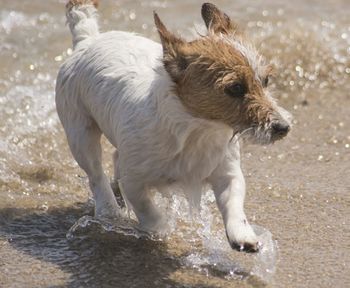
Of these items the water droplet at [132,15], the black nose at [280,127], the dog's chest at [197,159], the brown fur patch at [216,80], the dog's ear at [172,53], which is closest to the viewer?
the black nose at [280,127]

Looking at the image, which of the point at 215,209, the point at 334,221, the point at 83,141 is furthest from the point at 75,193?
the point at 334,221

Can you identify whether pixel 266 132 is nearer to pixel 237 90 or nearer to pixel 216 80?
pixel 237 90

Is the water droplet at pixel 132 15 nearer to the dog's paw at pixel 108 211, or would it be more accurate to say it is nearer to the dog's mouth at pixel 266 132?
the dog's paw at pixel 108 211

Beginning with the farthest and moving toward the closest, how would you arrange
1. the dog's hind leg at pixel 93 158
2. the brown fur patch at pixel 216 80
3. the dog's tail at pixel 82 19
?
the dog's tail at pixel 82 19 < the dog's hind leg at pixel 93 158 < the brown fur patch at pixel 216 80

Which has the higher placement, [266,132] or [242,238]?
[266,132]

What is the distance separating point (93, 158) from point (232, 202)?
4.30 ft

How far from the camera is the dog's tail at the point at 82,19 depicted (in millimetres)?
6492

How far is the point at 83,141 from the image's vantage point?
20.3 feet

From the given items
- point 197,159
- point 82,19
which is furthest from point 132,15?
point 197,159

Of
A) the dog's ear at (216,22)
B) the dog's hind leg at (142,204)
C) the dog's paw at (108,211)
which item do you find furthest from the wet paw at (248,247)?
the dog's paw at (108,211)

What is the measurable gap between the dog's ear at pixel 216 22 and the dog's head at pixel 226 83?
0.58 ft

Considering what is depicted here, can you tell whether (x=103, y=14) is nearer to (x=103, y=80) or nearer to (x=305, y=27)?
(x=305, y=27)

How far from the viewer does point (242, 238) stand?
196 inches

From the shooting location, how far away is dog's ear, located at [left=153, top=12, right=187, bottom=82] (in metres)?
5.14
